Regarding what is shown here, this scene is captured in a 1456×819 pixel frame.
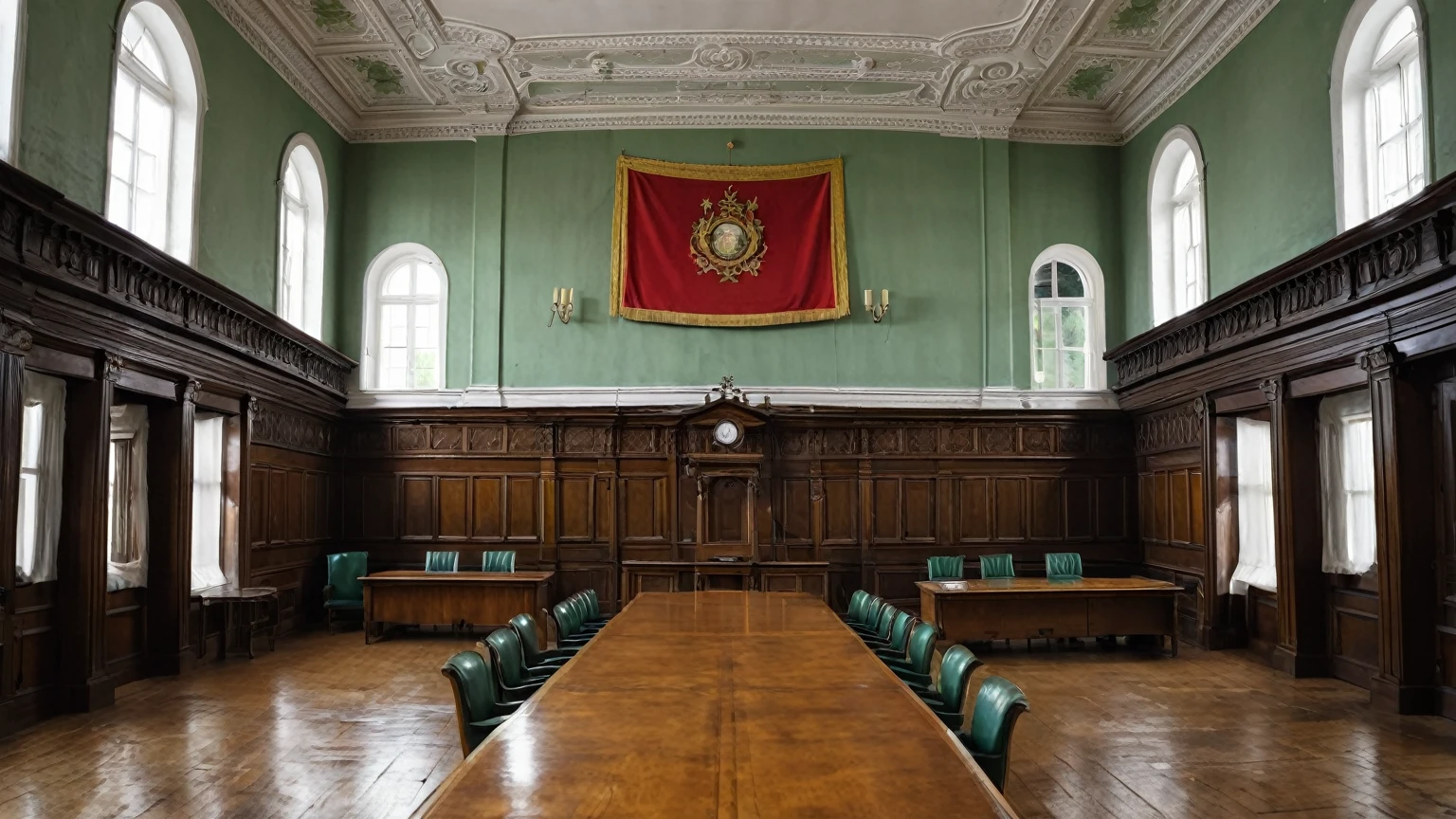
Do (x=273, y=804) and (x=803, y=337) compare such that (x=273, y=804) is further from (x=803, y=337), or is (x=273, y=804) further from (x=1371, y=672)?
(x=803, y=337)

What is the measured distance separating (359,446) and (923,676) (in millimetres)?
9241

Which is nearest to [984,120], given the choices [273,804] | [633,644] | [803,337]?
[803,337]

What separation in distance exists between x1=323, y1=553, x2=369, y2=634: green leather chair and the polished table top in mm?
6414

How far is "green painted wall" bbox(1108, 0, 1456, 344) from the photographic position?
7543 millimetres

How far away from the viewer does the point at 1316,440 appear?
8922mm

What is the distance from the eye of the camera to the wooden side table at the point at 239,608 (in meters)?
9.14

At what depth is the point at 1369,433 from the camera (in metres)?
8.41

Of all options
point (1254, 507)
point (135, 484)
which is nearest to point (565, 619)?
point (135, 484)

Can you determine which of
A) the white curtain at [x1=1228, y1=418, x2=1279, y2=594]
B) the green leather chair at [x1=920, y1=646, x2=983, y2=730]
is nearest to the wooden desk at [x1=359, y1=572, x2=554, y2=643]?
the green leather chair at [x1=920, y1=646, x2=983, y2=730]

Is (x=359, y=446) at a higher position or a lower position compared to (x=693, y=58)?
lower

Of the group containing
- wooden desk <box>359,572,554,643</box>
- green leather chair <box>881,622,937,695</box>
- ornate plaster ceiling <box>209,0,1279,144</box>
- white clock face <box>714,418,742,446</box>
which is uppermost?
ornate plaster ceiling <box>209,0,1279,144</box>

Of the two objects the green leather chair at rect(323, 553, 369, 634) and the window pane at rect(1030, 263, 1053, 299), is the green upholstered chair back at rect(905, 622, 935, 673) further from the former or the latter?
the window pane at rect(1030, 263, 1053, 299)

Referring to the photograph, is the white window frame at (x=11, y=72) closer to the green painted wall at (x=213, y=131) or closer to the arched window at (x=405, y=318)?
the green painted wall at (x=213, y=131)

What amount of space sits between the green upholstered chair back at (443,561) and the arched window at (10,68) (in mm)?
5830
